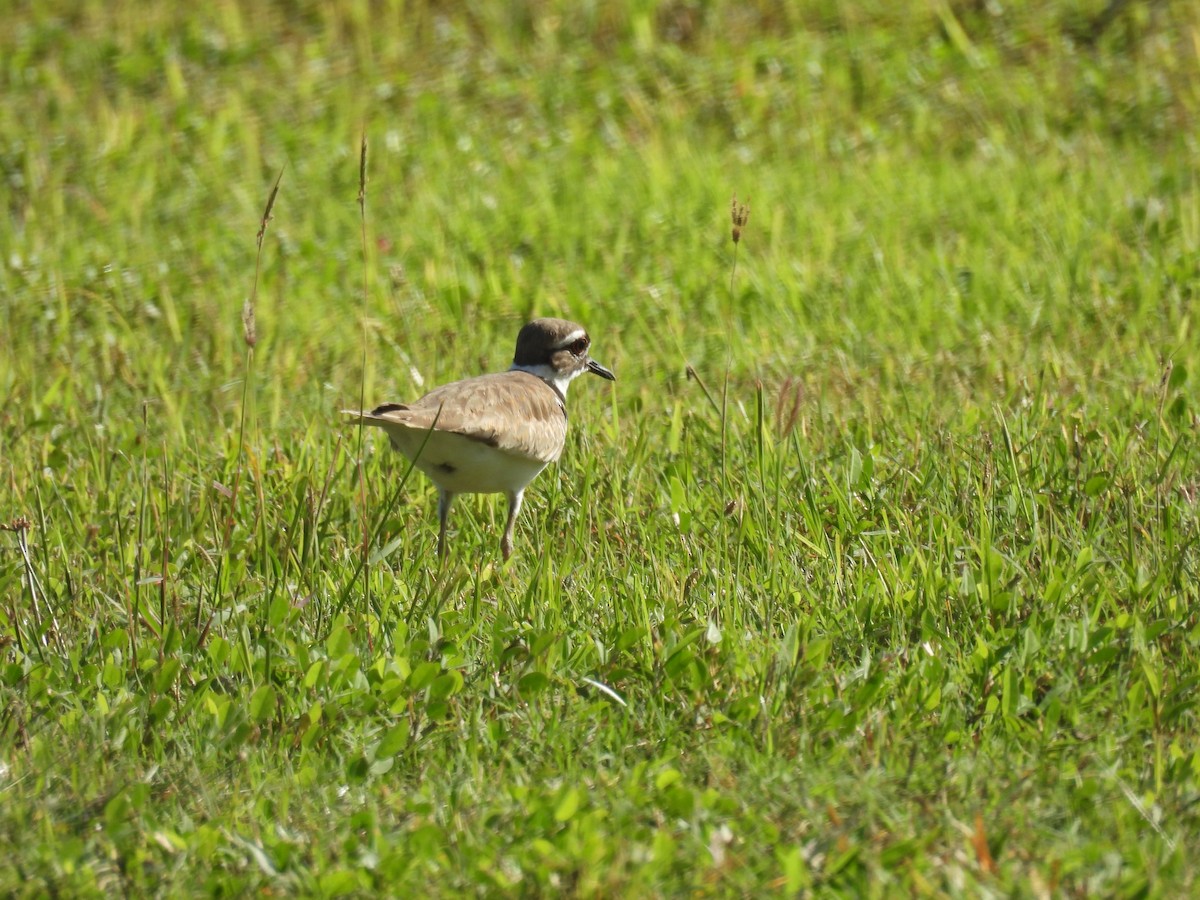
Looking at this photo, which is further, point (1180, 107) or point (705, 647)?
point (1180, 107)

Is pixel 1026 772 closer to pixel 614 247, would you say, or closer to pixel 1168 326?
pixel 1168 326

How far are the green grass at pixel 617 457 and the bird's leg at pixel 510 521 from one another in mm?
122

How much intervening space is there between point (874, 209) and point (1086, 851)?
6.59 meters

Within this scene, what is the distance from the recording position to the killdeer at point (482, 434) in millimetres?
5375

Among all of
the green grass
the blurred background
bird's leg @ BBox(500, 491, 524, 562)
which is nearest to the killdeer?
bird's leg @ BBox(500, 491, 524, 562)

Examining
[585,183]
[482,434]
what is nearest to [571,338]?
[482,434]

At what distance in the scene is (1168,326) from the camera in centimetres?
777

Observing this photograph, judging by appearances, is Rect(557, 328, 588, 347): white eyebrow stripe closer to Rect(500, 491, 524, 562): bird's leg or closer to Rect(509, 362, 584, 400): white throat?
Rect(509, 362, 584, 400): white throat

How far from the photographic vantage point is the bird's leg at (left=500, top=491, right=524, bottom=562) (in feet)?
18.5

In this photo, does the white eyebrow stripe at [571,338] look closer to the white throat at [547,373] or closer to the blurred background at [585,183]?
the white throat at [547,373]

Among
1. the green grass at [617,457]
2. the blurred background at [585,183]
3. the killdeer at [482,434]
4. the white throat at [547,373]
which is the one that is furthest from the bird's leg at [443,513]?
the blurred background at [585,183]

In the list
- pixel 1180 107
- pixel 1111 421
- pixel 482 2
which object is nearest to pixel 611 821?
pixel 1111 421

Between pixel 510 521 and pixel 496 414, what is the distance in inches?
18.2

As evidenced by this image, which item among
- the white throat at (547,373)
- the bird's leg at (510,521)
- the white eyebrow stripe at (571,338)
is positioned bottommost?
the bird's leg at (510,521)
